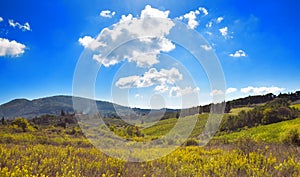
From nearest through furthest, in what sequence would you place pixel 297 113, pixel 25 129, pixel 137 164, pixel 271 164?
pixel 271 164 < pixel 137 164 < pixel 25 129 < pixel 297 113

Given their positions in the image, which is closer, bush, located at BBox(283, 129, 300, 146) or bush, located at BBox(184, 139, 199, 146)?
bush, located at BBox(283, 129, 300, 146)

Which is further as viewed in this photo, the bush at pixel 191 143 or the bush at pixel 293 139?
the bush at pixel 191 143

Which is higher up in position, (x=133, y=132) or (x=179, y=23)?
(x=179, y=23)

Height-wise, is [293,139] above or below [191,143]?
above

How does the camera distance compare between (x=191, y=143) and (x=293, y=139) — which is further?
(x=191, y=143)

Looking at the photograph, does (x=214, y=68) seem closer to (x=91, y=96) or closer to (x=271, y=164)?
(x=271, y=164)

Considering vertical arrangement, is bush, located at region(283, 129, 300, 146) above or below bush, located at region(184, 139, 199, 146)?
above

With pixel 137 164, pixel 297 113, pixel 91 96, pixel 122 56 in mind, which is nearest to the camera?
pixel 137 164

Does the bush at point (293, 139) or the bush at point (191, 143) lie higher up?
the bush at point (293, 139)

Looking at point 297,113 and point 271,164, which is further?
point 297,113

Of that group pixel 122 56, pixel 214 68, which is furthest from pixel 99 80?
pixel 214 68

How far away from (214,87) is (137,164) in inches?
155

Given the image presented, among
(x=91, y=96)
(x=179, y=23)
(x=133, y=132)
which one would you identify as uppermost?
(x=179, y=23)

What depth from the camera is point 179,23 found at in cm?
1012
